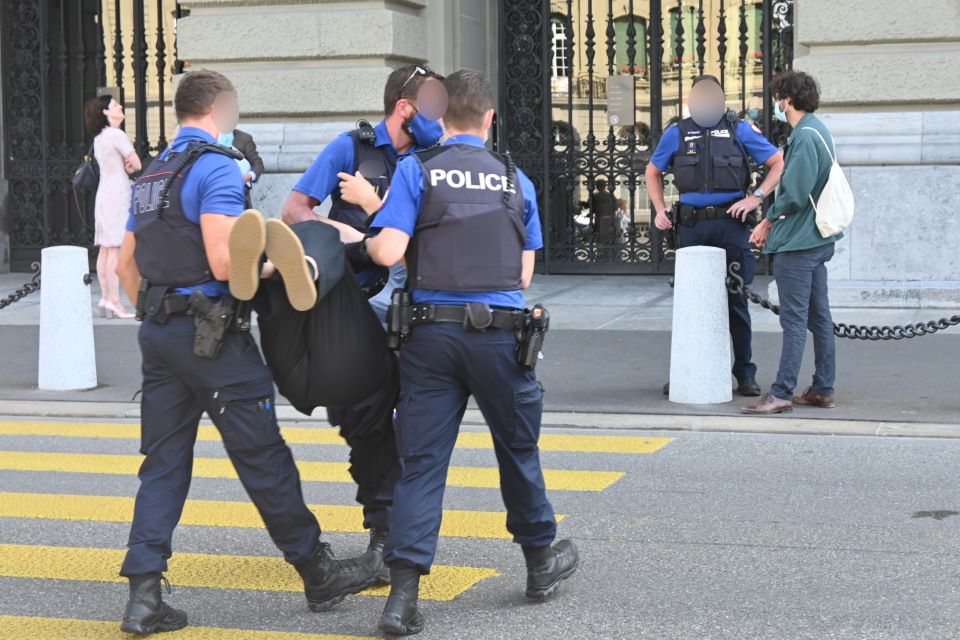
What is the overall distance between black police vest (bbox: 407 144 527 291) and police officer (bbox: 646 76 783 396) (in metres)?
4.55

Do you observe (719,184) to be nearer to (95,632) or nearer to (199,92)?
(199,92)

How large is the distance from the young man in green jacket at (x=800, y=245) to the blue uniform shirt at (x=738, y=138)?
56 cm

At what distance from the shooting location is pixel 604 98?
16.1m

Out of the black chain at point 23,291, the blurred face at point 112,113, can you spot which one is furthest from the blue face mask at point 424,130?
the blurred face at point 112,113

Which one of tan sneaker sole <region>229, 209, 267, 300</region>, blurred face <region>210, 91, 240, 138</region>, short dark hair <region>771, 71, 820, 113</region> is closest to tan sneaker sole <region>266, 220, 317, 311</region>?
tan sneaker sole <region>229, 209, 267, 300</region>

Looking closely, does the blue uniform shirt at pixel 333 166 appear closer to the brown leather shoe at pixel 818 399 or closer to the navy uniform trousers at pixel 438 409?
the navy uniform trousers at pixel 438 409

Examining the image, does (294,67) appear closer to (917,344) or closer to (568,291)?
(568,291)

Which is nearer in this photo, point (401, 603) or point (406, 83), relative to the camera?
point (401, 603)

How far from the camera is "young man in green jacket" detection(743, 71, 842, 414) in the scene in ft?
28.1

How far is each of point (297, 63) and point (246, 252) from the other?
10.2 m

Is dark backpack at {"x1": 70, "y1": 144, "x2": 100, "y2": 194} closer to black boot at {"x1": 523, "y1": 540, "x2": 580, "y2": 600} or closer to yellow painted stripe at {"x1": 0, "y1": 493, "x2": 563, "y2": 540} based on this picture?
yellow painted stripe at {"x1": 0, "y1": 493, "x2": 563, "y2": 540}

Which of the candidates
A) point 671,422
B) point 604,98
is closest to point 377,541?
point 671,422

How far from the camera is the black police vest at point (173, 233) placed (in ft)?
16.3

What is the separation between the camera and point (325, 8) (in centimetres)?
1447
